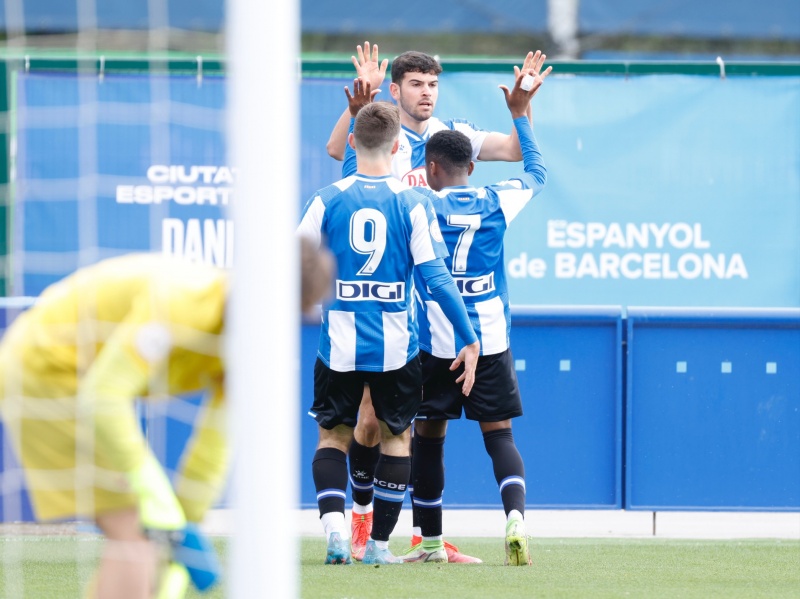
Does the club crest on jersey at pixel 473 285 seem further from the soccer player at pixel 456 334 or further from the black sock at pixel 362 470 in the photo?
the black sock at pixel 362 470

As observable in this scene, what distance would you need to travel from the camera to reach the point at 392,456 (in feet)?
19.7

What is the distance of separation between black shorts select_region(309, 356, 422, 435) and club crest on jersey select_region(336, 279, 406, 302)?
0.30 m

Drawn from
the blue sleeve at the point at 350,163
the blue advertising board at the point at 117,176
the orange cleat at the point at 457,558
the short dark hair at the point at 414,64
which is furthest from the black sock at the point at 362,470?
the blue advertising board at the point at 117,176

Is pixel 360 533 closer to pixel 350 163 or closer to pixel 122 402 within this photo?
pixel 350 163

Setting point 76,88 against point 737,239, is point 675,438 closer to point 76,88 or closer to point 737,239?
point 737,239

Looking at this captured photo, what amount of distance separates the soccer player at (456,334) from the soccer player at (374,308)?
242 mm

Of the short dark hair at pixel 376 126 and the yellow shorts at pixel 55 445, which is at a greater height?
the short dark hair at pixel 376 126

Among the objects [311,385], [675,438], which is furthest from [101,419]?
[675,438]

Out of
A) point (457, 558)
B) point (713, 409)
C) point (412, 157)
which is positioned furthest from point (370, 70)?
point (713, 409)

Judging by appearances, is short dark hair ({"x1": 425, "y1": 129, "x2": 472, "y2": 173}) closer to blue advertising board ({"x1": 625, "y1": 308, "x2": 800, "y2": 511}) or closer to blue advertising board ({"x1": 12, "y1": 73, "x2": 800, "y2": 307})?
blue advertising board ({"x1": 625, "y1": 308, "x2": 800, "y2": 511})

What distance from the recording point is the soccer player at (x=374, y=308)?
230 inches

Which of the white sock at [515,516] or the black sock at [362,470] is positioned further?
the black sock at [362,470]

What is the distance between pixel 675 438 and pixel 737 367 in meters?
0.56

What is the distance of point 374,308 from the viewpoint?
5922 mm
